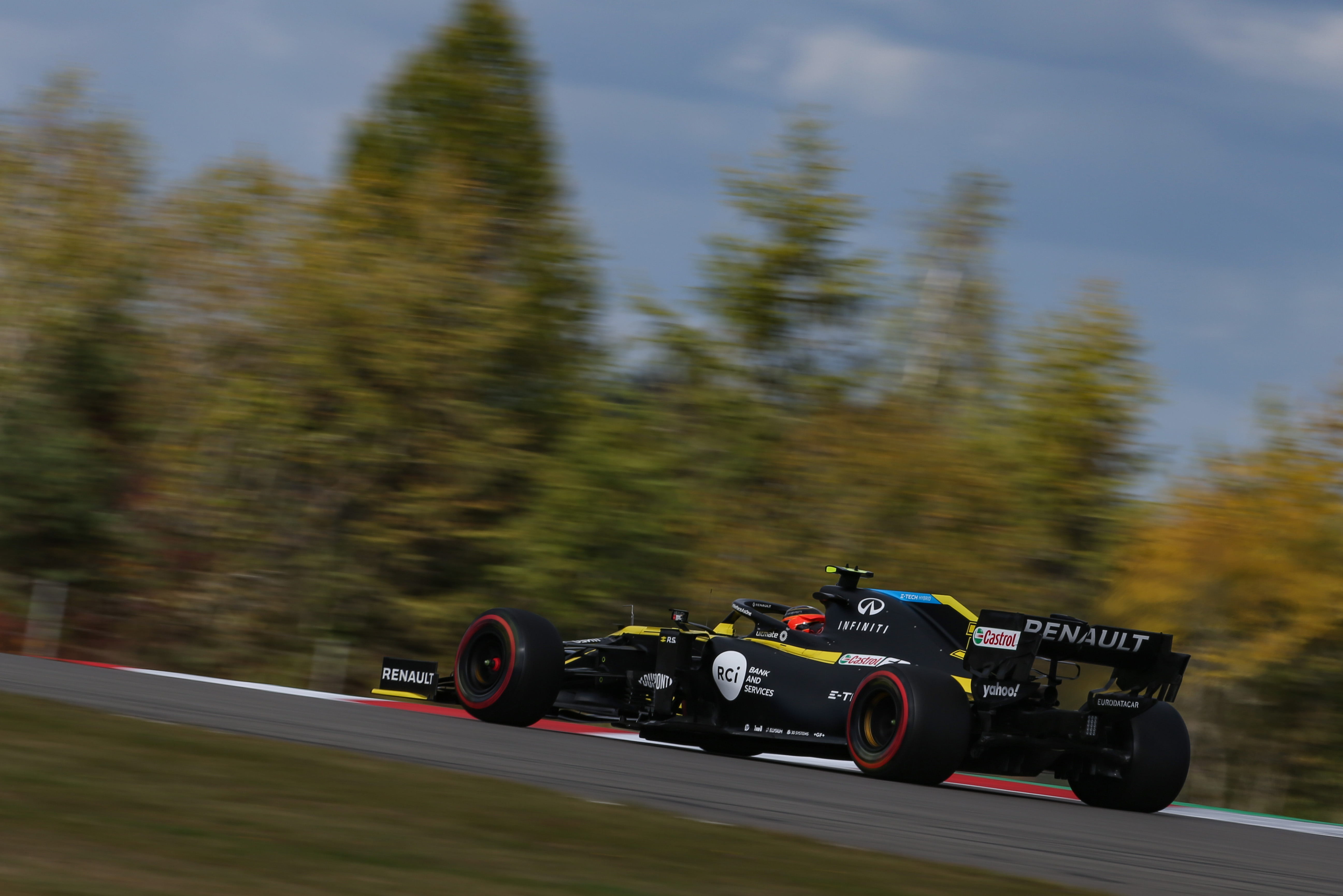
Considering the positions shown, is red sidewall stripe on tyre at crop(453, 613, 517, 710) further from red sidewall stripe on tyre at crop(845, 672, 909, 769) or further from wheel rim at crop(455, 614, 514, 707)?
red sidewall stripe on tyre at crop(845, 672, 909, 769)

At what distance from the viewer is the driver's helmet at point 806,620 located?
10.0m

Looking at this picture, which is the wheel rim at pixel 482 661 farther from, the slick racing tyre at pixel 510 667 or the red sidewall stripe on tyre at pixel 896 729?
the red sidewall stripe on tyre at pixel 896 729

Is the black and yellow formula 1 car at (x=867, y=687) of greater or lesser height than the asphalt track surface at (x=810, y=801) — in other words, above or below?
above

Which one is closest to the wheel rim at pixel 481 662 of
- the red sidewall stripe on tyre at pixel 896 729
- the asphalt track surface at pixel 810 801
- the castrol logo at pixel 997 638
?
the asphalt track surface at pixel 810 801

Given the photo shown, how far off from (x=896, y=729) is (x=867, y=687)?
13.6 inches

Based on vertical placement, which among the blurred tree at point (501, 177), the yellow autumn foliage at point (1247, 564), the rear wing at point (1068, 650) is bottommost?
the rear wing at point (1068, 650)

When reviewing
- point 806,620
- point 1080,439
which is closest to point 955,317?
point 1080,439

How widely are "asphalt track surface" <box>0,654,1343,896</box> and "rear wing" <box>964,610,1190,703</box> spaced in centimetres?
77

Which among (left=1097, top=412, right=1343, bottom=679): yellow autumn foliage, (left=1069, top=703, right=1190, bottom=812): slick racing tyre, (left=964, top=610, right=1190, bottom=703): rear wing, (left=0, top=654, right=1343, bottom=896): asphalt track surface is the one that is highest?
(left=1097, top=412, right=1343, bottom=679): yellow autumn foliage

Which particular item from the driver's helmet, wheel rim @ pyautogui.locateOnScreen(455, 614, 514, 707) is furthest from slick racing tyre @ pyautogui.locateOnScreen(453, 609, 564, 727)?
the driver's helmet

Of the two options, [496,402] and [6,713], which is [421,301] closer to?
[496,402]

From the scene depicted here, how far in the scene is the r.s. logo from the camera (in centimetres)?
989

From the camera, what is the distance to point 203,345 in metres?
25.5

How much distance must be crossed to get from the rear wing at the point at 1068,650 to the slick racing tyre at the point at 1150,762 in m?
0.17
